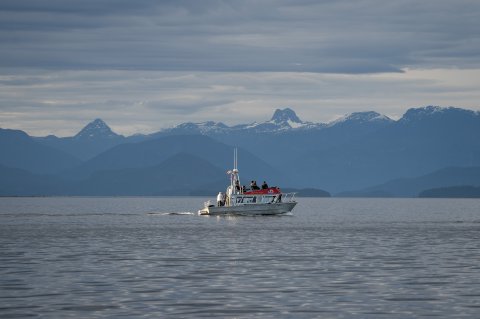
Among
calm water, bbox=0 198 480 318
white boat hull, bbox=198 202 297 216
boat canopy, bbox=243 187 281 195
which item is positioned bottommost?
calm water, bbox=0 198 480 318

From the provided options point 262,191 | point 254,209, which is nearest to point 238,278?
point 254,209

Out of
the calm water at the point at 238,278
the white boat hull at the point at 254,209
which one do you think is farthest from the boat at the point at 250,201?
the calm water at the point at 238,278

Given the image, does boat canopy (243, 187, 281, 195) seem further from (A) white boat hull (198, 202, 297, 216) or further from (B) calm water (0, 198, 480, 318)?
(B) calm water (0, 198, 480, 318)

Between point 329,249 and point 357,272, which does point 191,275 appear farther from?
point 329,249

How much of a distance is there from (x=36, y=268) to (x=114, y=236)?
44579 millimetres

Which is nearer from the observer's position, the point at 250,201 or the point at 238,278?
the point at 238,278

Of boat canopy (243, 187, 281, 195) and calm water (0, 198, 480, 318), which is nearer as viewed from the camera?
calm water (0, 198, 480, 318)

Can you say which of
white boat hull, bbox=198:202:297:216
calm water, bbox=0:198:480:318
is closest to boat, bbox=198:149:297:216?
white boat hull, bbox=198:202:297:216

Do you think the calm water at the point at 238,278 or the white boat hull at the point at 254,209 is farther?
the white boat hull at the point at 254,209

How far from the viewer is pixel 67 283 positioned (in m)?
59.2

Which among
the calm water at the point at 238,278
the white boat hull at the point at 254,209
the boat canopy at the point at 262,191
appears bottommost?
the calm water at the point at 238,278

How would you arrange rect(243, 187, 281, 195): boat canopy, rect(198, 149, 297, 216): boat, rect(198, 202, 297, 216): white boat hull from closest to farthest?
rect(198, 202, 297, 216): white boat hull < rect(198, 149, 297, 216): boat < rect(243, 187, 281, 195): boat canopy

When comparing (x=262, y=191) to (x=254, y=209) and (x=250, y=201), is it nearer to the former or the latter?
(x=250, y=201)

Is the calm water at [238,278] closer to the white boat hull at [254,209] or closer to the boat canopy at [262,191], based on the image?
the white boat hull at [254,209]
